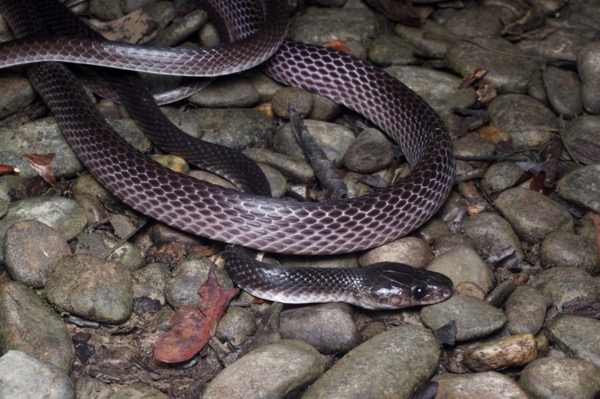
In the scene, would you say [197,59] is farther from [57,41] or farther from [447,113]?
[447,113]

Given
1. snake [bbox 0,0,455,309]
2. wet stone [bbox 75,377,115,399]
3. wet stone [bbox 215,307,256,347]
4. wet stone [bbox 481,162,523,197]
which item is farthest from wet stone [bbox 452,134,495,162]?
wet stone [bbox 75,377,115,399]

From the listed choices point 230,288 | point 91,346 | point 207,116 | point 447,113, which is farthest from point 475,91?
point 91,346

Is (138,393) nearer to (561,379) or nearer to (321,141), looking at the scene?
(561,379)

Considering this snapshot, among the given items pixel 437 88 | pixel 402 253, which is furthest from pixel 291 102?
pixel 402 253

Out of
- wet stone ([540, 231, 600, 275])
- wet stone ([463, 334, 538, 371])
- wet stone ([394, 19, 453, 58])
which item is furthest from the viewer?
wet stone ([394, 19, 453, 58])

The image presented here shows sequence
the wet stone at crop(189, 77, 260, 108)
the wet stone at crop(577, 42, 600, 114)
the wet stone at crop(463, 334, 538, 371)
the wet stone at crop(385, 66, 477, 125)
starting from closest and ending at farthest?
the wet stone at crop(463, 334, 538, 371) < the wet stone at crop(189, 77, 260, 108) < the wet stone at crop(577, 42, 600, 114) < the wet stone at crop(385, 66, 477, 125)

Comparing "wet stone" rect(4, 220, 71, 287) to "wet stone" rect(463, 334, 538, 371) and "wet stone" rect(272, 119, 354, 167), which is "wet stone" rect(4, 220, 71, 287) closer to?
"wet stone" rect(272, 119, 354, 167)

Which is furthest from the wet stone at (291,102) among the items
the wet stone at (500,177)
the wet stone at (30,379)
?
the wet stone at (30,379)
